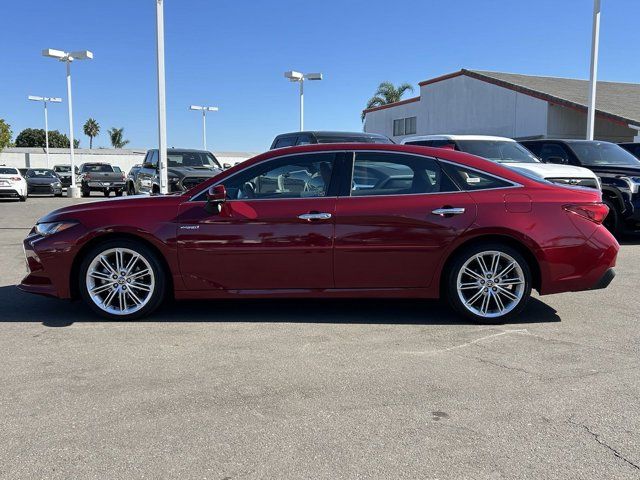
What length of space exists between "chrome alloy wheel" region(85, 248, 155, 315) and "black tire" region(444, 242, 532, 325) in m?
2.66

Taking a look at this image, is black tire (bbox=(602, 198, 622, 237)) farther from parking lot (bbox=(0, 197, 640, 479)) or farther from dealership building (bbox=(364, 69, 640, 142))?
dealership building (bbox=(364, 69, 640, 142))

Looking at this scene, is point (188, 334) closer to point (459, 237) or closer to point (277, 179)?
point (277, 179)

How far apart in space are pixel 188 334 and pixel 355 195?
1872mm

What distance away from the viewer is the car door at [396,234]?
508 centimetres

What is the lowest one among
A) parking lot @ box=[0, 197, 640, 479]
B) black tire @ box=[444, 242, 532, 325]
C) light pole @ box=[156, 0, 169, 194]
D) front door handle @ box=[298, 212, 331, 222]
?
parking lot @ box=[0, 197, 640, 479]

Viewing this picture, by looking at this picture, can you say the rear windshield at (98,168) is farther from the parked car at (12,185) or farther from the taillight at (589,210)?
the taillight at (589,210)

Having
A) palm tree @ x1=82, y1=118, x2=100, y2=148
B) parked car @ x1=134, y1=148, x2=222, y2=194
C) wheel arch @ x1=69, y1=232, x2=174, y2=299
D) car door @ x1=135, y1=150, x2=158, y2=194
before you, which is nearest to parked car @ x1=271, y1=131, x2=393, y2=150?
A: parked car @ x1=134, y1=148, x2=222, y2=194

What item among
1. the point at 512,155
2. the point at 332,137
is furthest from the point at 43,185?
the point at 512,155

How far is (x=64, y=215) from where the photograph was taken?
5.35 m

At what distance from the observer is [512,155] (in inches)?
420

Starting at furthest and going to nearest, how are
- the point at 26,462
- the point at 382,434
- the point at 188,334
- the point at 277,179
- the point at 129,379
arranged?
1. the point at 277,179
2. the point at 188,334
3. the point at 129,379
4. the point at 382,434
5. the point at 26,462

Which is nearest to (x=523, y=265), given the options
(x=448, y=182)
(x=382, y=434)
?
(x=448, y=182)

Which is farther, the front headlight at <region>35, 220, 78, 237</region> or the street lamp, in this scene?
the street lamp

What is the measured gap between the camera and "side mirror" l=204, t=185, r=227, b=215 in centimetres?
506
